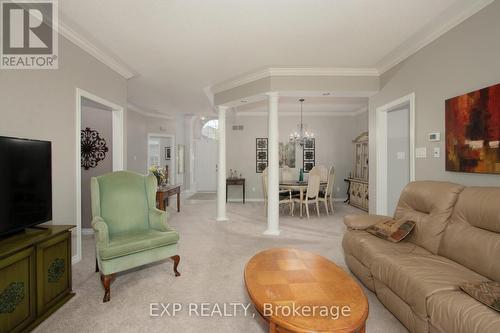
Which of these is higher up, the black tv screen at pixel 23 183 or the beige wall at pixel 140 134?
the beige wall at pixel 140 134

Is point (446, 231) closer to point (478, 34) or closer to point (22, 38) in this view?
point (478, 34)

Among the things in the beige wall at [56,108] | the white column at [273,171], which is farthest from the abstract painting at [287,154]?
the beige wall at [56,108]

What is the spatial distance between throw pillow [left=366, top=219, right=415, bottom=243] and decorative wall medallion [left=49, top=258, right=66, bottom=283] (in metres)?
2.98

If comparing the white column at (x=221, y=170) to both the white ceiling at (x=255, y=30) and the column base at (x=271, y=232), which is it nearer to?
the white ceiling at (x=255, y=30)

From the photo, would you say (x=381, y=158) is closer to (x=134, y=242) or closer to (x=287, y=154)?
(x=287, y=154)

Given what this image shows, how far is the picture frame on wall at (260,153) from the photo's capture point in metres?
7.57

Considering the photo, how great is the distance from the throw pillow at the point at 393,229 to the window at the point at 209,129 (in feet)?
24.3

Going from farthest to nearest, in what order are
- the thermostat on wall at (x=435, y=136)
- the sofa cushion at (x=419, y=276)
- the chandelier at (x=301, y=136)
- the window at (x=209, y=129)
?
the window at (x=209, y=129) < the chandelier at (x=301, y=136) < the thermostat on wall at (x=435, y=136) < the sofa cushion at (x=419, y=276)

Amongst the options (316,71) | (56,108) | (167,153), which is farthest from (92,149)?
(167,153)

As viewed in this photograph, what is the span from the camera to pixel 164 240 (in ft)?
8.52

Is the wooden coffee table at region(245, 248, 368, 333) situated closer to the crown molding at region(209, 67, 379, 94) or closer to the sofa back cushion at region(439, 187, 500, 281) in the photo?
the sofa back cushion at region(439, 187, 500, 281)

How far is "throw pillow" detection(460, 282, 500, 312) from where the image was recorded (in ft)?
4.38

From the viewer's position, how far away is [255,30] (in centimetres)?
290

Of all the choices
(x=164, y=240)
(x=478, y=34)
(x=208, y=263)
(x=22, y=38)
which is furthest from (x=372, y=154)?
(x=22, y=38)
